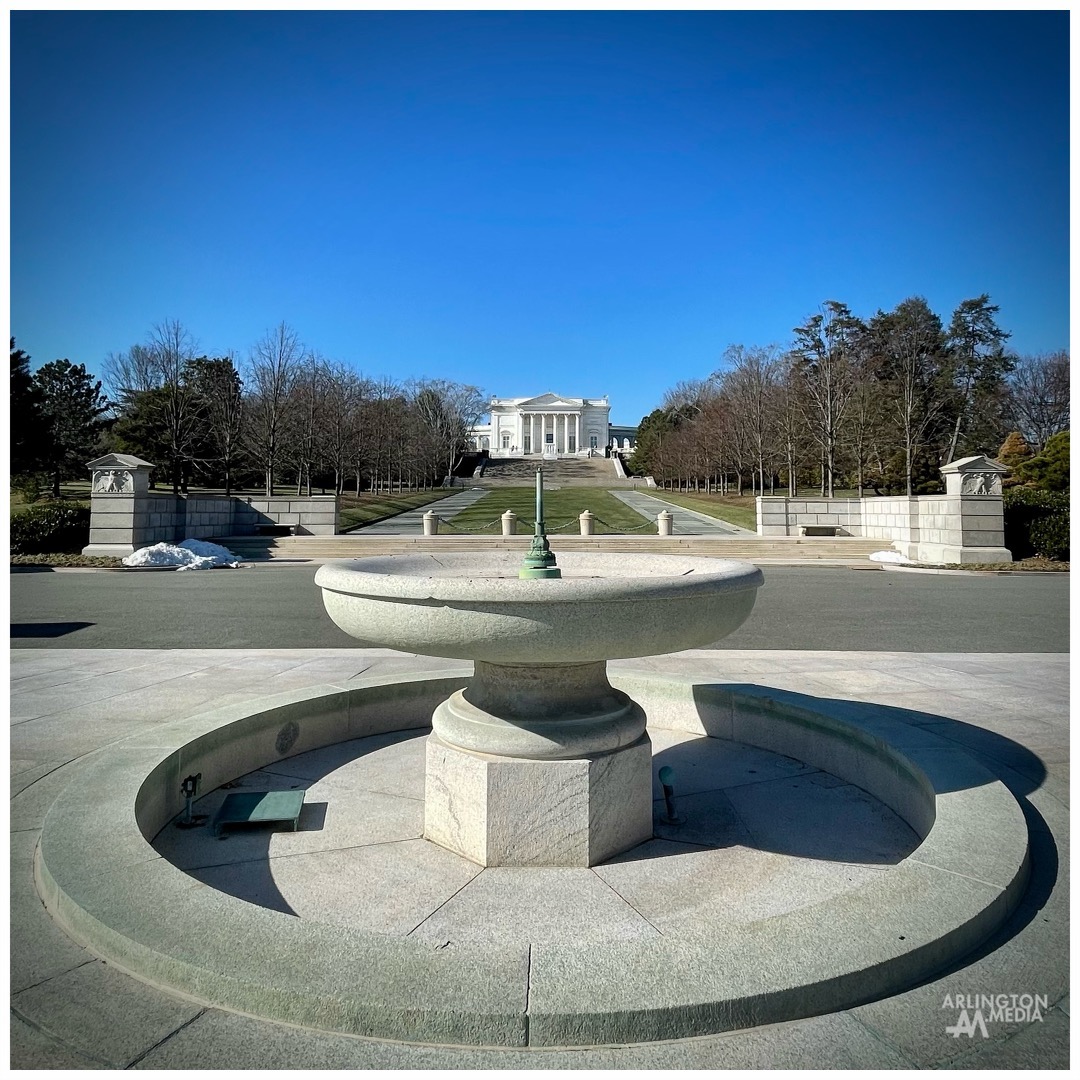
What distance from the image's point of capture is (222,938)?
2393 mm

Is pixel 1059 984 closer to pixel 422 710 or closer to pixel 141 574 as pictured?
pixel 422 710

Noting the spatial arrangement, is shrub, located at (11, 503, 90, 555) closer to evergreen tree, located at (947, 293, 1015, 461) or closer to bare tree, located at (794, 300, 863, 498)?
bare tree, located at (794, 300, 863, 498)

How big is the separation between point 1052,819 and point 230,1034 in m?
3.86

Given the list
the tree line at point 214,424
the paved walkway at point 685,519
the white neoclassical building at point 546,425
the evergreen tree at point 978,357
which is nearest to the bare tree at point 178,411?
the tree line at point 214,424

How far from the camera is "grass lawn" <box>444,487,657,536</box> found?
35.0 m

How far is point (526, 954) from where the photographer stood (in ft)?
7.64

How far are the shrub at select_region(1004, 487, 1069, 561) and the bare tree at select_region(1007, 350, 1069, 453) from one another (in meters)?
40.2

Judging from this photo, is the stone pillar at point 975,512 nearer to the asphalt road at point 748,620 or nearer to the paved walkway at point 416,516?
the asphalt road at point 748,620

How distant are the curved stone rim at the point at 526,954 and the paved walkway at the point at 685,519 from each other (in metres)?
29.1

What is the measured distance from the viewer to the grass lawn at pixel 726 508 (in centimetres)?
3673

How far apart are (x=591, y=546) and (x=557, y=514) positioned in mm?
15027

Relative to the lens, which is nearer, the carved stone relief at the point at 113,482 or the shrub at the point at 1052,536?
the shrub at the point at 1052,536

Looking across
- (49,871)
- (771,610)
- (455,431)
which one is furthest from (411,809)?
(455,431)

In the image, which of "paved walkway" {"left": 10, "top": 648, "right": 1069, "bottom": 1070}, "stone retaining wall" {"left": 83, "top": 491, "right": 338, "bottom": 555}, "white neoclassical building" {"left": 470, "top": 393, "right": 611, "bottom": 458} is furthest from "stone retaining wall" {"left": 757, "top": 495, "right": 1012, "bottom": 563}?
"white neoclassical building" {"left": 470, "top": 393, "right": 611, "bottom": 458}
